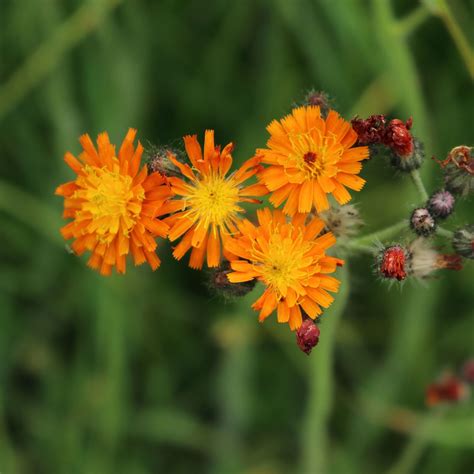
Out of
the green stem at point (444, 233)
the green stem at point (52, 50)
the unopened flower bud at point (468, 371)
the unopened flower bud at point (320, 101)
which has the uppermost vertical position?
the green stem at point (52, 50)

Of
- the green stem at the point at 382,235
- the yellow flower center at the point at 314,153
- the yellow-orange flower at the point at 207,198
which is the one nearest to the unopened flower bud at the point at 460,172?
the green stem at the point at 382,235

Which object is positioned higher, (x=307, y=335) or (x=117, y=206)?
(x=117, y=206)

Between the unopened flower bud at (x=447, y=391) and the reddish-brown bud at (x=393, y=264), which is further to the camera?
the unopened flower bud at (x=447, y=391)

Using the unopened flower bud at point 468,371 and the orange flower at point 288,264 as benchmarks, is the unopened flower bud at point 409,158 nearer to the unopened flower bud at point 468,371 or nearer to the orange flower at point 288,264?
the orange flower at point 288,264

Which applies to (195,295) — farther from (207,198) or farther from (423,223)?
(423,223)

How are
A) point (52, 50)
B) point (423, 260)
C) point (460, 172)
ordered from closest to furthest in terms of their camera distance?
point (460, 172)
point (423, 260)
point (52, 50)

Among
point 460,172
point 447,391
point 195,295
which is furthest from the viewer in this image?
point 195,295

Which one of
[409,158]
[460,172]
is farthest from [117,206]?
[460,172]

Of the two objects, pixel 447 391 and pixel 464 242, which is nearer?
pixel 464 242
